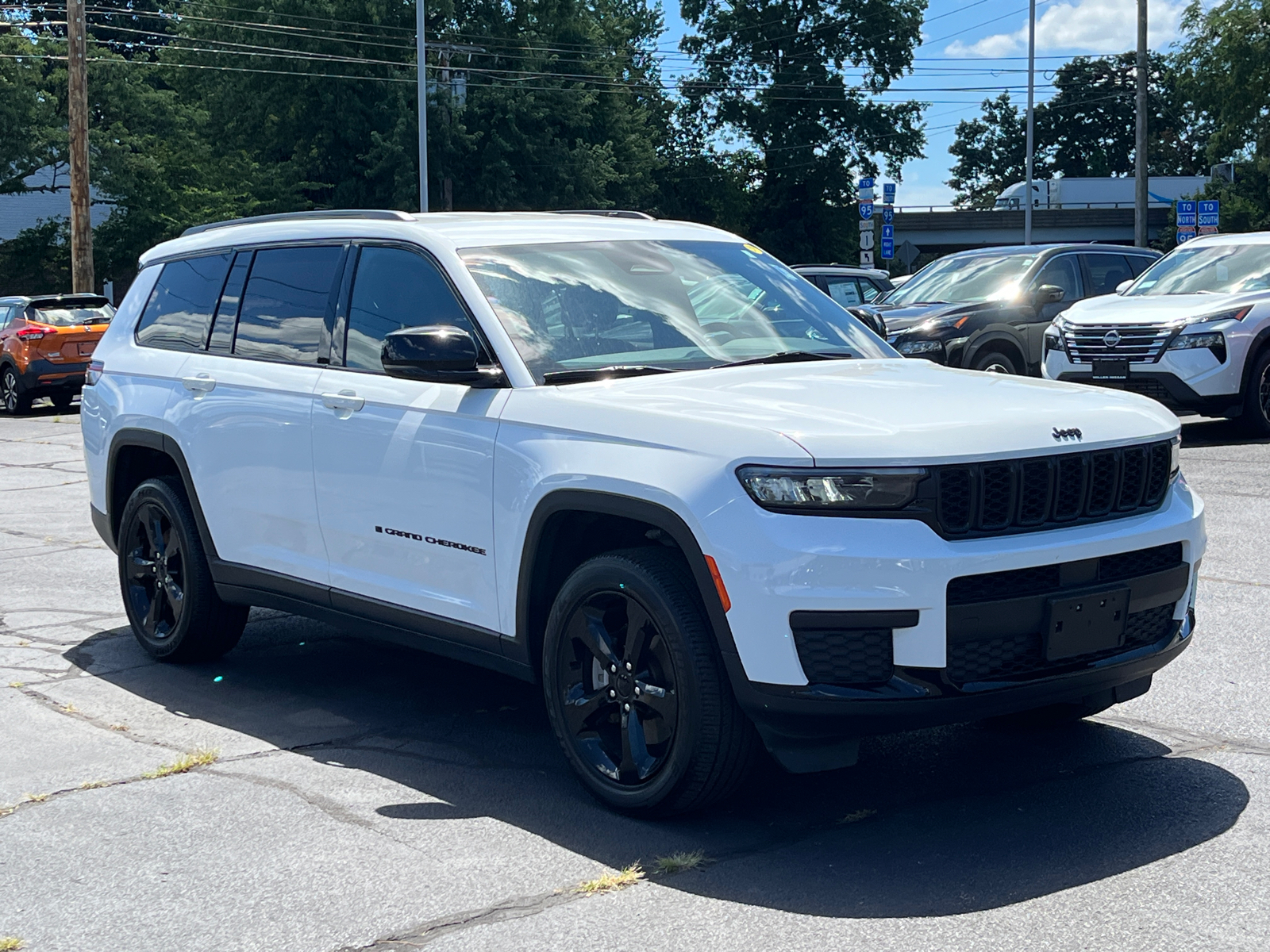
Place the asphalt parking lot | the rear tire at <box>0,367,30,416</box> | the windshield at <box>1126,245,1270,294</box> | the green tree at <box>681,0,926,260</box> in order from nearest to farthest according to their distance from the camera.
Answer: the asphalt parking lot, the windshield at <box>1126,245,1270,294</box>, the rear tire at <box>0,367,30,416</box>, the green tree at <box>681,0,926,260</box>

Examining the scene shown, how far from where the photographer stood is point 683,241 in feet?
19.0

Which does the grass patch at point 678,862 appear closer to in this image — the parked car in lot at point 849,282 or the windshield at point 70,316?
the parked car in lot at point 849,282

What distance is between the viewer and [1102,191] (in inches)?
3314

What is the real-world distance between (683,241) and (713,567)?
1999 millimetres

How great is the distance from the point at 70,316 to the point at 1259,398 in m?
17.3

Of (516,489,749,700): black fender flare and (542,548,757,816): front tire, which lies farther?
(542,548,757,816): front tire

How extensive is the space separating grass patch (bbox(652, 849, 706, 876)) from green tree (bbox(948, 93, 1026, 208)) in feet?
361

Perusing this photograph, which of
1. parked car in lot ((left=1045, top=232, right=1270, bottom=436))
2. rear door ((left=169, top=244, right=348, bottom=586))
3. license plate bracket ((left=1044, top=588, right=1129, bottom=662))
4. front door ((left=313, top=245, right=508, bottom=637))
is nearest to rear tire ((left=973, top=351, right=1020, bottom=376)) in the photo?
parked car in lot ((left=1045, top=232, right=1270, bottom=436))

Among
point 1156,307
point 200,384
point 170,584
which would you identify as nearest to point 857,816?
point 200,384

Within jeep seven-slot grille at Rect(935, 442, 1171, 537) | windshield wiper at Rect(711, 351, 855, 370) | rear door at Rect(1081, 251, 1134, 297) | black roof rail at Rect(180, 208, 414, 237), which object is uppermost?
rear door at Rect(1081, 251, 1134, 297)

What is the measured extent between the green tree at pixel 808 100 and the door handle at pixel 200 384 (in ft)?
219

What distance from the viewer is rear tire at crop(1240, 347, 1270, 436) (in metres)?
13.6

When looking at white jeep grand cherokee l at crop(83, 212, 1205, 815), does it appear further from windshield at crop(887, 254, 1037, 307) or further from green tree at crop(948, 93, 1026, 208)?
green tree at crop(948, 93, 1026, 208)

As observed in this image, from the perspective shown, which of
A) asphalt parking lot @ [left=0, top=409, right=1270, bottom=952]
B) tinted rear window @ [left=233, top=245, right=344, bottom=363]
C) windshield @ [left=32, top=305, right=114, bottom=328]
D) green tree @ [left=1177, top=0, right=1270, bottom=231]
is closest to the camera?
asphalt parking lot @ [left=0, top=409, right=1270, bottom=952]
